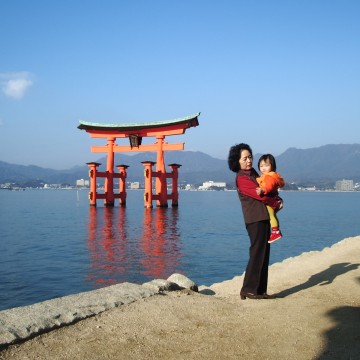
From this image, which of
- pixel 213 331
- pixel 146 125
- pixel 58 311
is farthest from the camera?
pixel 146 125

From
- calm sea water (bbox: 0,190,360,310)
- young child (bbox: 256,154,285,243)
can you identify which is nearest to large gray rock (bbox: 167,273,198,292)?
young child (bbox: 256,154,285,243)

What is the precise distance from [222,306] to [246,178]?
1300mm

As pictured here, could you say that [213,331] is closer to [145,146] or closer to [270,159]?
[270,159]

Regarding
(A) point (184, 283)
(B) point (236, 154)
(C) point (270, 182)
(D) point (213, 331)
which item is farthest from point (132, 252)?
(D) point (213, 331)

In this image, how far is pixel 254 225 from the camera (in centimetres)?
417

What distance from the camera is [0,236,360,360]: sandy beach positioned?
2.70 metres

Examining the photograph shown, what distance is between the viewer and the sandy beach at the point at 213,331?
270cm

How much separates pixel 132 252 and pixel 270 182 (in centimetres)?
903

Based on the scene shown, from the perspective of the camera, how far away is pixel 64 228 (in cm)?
1964

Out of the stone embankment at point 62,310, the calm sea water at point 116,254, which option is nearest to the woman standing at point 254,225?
the stone embankment at point 62,310

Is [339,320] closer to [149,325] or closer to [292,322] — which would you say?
[292,322]

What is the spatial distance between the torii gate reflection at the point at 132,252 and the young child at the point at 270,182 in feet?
16.4

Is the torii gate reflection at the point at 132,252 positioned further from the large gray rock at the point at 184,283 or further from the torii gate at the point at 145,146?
the torii gate at the point at 145,146

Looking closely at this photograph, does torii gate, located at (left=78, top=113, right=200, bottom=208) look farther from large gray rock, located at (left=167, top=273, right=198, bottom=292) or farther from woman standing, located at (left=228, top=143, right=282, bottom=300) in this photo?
woman standing, located at (left=228, top=143, right=282, bottom=300)
